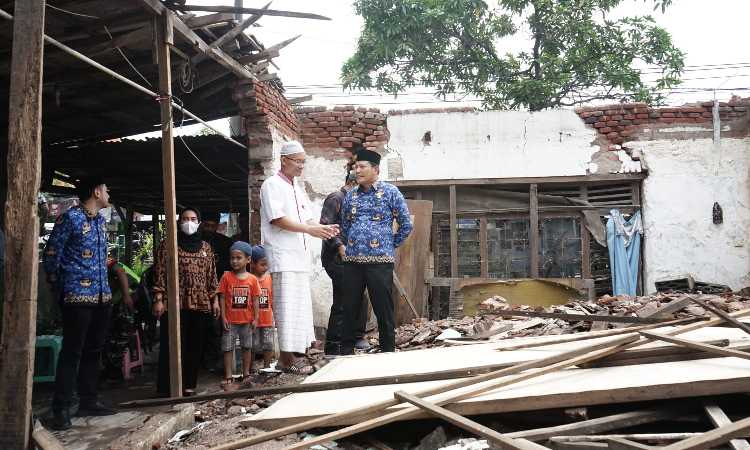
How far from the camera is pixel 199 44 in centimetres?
537

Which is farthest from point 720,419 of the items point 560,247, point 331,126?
point 331,126

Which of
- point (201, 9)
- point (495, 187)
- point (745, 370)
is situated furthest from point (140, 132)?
point (745, 370)

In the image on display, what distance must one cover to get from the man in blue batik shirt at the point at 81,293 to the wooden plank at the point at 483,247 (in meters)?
5.80

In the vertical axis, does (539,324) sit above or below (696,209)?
below

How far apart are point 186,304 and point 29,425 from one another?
6.33 feet

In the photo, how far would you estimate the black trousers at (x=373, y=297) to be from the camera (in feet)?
15.1

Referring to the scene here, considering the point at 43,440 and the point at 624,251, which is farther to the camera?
the point at 624,251

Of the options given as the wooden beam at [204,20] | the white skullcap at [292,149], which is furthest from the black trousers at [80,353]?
the wooden beam at [204,20]

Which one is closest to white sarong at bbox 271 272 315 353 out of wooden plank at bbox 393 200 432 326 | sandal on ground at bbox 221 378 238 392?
sandal on ground at bbox 221 378 238 392

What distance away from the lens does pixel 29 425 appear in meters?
2.59

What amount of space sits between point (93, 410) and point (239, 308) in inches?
52.4

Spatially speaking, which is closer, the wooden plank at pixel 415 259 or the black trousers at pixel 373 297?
the black trousers at pixel 373 297

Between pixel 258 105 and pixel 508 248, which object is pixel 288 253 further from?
pixel 508 248

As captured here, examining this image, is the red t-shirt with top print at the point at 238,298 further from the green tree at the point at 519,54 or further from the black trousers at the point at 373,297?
the green tree at the point at 519,54
